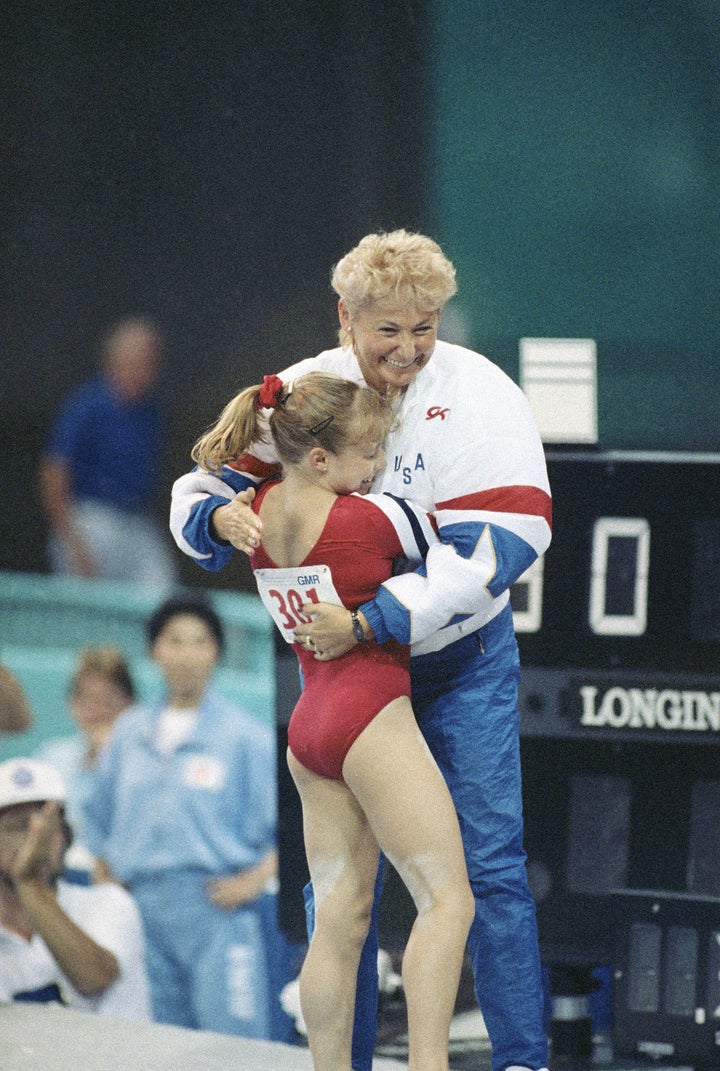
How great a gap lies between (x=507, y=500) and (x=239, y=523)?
419 mm

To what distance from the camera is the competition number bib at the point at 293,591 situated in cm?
247

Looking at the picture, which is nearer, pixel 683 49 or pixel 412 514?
pixel 412 514

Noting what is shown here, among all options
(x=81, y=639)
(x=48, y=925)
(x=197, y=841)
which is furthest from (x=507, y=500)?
(x=81, y=639)

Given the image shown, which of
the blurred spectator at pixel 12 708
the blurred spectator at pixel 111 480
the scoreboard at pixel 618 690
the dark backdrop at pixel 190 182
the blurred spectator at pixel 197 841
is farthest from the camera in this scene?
the dark backdrop at pixel 190 182

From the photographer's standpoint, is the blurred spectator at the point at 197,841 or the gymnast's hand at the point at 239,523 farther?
the blurred spectator at the point at 197,841

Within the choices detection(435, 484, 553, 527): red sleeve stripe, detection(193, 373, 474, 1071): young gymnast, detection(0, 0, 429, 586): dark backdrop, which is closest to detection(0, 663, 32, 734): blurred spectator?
detection(0, 0, 429, 586): dark backdrop

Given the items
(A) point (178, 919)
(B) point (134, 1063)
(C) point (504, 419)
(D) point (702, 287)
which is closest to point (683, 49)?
(D) point (702, 287)

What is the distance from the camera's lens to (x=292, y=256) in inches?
271

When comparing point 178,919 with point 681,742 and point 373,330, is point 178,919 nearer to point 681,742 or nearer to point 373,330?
point 681,742

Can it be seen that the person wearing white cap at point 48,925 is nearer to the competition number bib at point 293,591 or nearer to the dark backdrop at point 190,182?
the competition number bib at point 293,591

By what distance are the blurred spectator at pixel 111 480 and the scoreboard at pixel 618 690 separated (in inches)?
127

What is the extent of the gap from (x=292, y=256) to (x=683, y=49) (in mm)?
1823

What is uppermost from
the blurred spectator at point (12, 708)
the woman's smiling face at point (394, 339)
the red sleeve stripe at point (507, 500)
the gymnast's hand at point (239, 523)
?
the woman's smiling face at point (394, 339)

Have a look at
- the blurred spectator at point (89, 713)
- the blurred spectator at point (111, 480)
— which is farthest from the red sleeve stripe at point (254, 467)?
the blurred spectator at point (111, 480)
